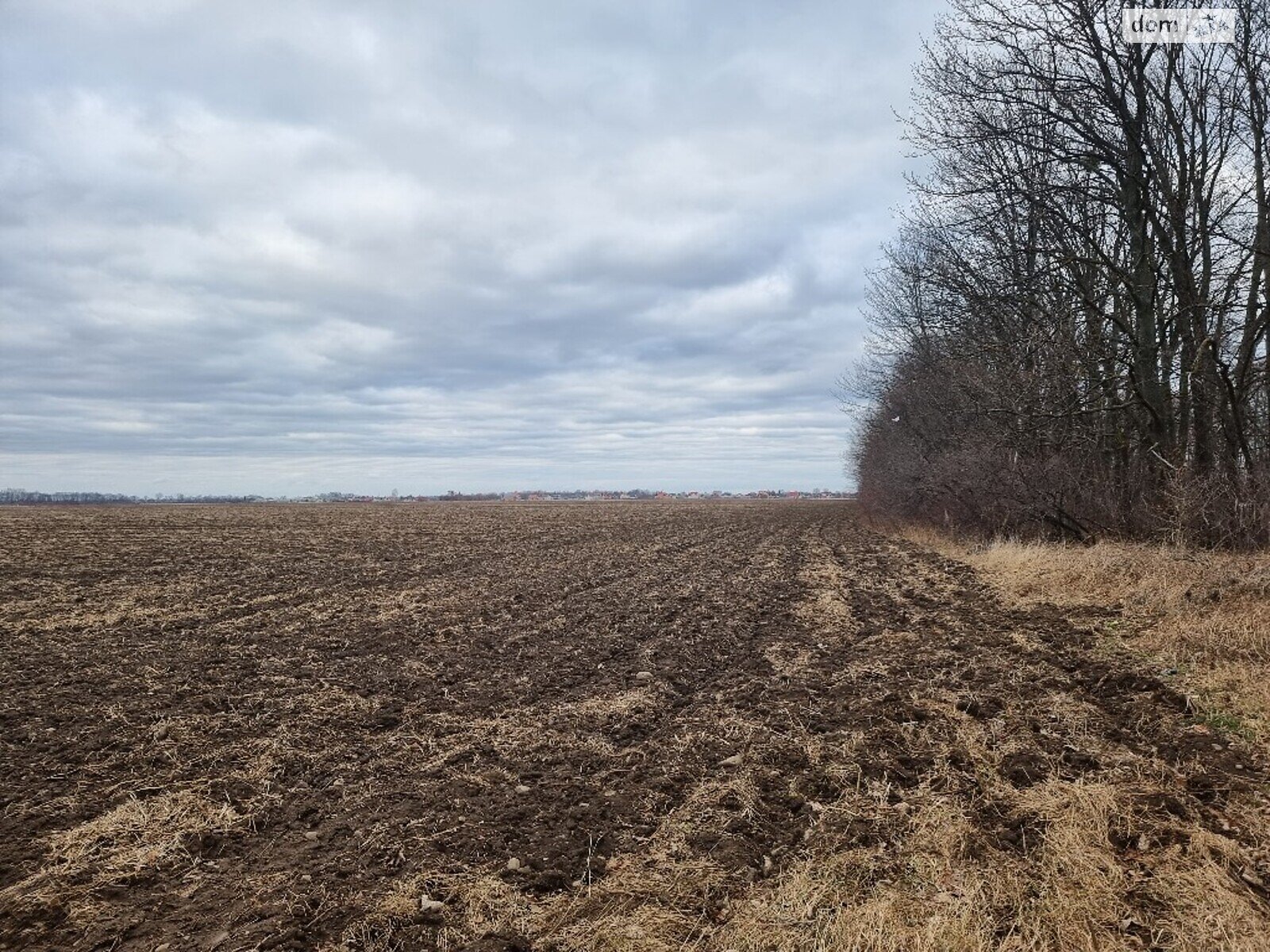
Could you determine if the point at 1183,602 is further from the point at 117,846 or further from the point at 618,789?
the point at 117,846

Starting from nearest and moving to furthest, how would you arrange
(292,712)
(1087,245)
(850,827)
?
1. (850,827)
2. (292,712)
3. (1087,245)

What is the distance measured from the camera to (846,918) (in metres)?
2.97

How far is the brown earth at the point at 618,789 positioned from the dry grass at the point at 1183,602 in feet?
1.42

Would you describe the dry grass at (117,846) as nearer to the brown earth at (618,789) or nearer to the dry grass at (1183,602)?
the brown earth at (618,789)

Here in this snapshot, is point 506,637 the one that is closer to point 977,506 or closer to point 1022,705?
point 1022,705

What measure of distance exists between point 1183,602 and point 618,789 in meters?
7.12

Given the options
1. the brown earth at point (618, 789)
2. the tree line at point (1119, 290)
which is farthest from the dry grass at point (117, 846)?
the tree line at point (1119, 290)

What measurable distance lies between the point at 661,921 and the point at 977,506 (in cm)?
1866

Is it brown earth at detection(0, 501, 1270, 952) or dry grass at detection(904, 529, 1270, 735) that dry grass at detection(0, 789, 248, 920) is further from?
dry grass at detection(904, 529, 1270, 735)

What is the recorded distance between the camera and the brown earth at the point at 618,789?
3080 millimetres

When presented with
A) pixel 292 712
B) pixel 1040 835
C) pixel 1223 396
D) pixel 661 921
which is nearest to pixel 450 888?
pixel 661 921

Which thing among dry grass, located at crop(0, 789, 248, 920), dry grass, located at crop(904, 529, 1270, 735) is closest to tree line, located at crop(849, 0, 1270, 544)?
dry grass, located at crop(904, 529, 1270, 735)

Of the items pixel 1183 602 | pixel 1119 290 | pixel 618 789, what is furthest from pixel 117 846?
pixel 1119 290

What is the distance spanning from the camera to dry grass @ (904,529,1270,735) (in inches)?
216
